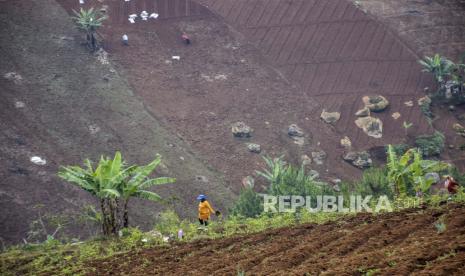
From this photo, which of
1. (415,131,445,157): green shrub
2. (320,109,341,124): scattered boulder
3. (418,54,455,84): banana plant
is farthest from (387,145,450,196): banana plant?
(418,54,455,84): banana plant

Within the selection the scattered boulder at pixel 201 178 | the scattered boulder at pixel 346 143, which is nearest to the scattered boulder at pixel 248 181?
the scattered boulder at pixel 201 178

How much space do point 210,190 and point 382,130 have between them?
32.4 feet

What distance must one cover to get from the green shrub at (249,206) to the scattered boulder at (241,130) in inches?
291

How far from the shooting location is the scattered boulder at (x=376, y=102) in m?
31.2

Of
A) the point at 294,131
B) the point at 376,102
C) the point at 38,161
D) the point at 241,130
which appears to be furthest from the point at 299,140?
the point at 38,161

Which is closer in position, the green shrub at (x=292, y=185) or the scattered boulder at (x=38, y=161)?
the green shrub at (x=292, y=185)

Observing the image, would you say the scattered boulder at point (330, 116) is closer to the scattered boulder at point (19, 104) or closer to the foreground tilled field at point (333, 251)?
the scattered boulder at point (19, 104)

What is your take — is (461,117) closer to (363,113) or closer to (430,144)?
(430,144)

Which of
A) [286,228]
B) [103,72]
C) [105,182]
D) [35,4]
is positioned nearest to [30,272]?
[105,182]

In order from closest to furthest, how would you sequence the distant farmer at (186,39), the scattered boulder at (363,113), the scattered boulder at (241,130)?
the scattered boulder at (241,130)
the scattered boulder at (363,113)
the distant farmer at (186,39)

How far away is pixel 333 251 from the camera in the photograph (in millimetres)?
11914

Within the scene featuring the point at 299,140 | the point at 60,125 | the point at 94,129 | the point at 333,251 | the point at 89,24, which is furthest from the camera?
the point at 89,24

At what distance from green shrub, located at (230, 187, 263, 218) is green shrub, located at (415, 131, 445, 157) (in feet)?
35.4

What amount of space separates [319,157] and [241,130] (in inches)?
146
